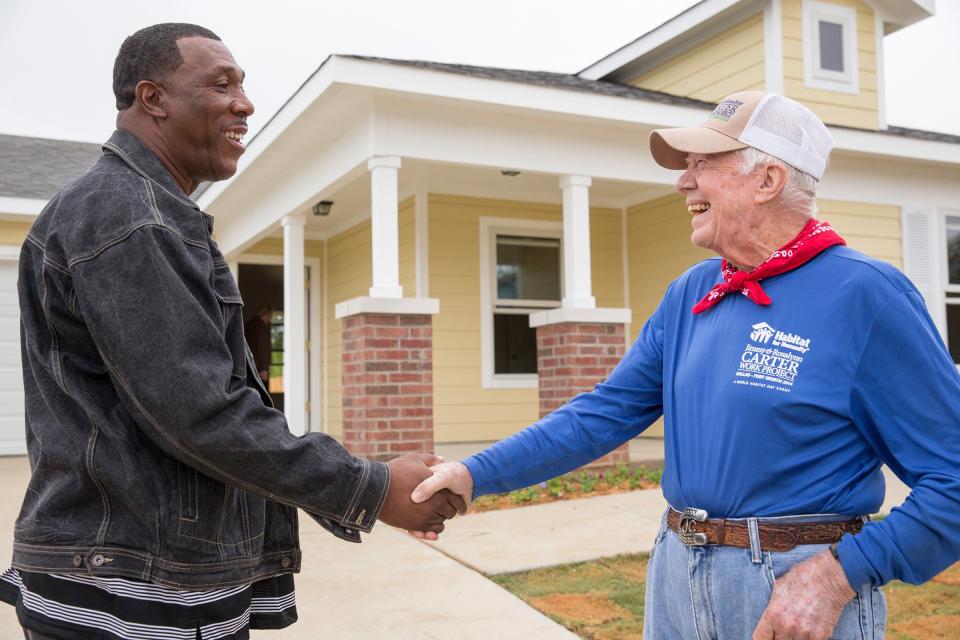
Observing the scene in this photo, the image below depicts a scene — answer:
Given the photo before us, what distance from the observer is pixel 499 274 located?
424 inches

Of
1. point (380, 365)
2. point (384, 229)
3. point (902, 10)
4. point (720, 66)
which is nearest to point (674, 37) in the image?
point (720, 66)

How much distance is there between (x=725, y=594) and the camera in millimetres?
1861

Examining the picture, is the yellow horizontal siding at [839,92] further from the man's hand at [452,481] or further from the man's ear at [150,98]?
the man's ear at [150,98]

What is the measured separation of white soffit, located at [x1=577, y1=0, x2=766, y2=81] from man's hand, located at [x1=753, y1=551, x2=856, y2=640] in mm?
9806

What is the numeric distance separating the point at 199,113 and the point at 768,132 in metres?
1.26

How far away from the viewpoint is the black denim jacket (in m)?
1.60

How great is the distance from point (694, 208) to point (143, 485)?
139 centimetres

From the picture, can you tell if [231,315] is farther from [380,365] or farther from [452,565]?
[380,365]

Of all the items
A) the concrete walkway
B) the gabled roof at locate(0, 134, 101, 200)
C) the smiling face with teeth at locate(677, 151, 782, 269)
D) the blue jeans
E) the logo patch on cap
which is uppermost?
the gabled roof at locate(0, 134, 101, 200)

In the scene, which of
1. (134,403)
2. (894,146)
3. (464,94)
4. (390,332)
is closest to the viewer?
(134,403)

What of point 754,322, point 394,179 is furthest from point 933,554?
point 394,179

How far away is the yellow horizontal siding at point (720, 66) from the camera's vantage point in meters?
10.5

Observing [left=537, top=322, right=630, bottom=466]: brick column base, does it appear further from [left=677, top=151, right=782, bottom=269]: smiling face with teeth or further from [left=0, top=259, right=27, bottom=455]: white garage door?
[left=0, top=259, right=27, bottom=455]: white garage door

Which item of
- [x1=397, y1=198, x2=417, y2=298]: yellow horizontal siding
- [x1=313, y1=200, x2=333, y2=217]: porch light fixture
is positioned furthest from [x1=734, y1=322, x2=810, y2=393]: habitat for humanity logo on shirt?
[x1=313, y1=200, x2=333, y2=217]: porch light fixture
